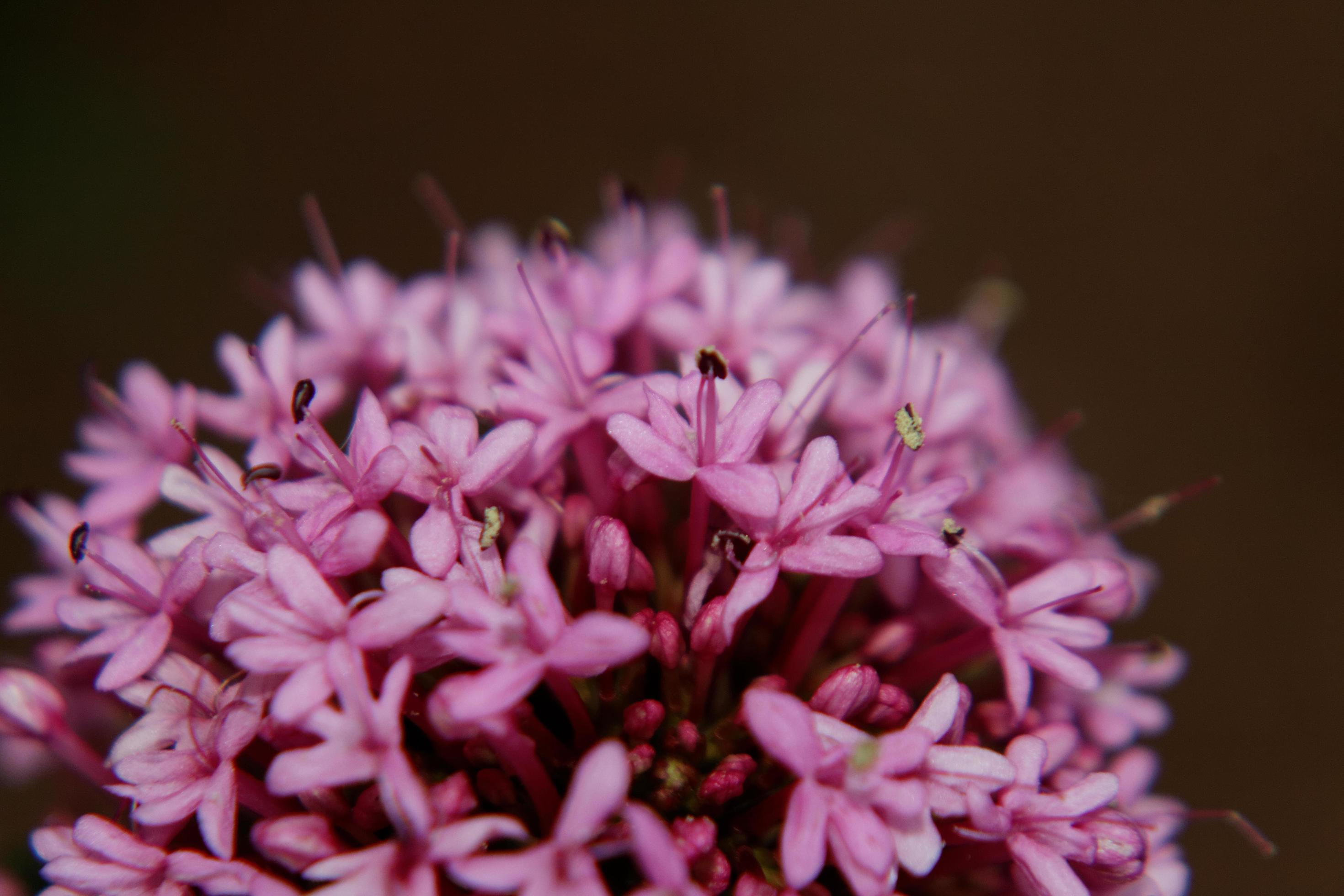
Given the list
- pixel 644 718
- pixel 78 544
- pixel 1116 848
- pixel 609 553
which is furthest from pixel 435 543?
pixel 1116 848

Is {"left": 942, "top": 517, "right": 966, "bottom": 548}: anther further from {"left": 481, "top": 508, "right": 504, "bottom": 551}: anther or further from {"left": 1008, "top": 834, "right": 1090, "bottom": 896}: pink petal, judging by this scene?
{"left": 481, "top": 508, "right": 504, "bottom": 551}: anther

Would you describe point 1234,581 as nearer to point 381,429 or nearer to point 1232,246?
point 1232,246

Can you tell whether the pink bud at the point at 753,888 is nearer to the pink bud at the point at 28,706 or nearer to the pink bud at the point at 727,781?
the pink bud at the point at 727,781

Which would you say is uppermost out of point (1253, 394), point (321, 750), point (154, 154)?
point (154, 154)

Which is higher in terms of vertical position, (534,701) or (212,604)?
(212,604)

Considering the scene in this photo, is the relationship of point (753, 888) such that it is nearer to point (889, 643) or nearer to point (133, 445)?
point (889, 643)

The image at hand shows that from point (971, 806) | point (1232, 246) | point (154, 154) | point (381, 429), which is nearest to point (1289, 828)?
point (1232, 246)
